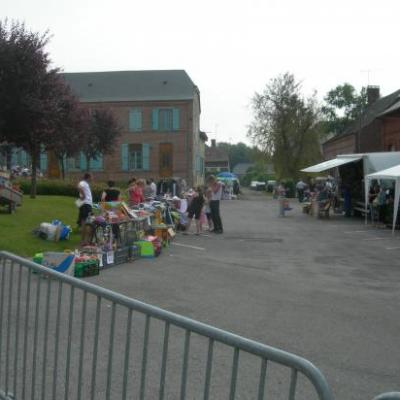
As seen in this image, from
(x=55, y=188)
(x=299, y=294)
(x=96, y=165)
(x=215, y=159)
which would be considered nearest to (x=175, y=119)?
(x=96, y=165)

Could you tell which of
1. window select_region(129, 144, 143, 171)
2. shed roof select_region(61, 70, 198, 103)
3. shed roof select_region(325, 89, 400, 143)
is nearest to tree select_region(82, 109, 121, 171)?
window select_region(129, 144, 143, 171)

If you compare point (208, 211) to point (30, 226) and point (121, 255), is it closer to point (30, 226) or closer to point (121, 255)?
point (30, 226)

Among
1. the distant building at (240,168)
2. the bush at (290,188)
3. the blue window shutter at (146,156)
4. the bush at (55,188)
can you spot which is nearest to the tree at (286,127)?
the bush at (290,188)

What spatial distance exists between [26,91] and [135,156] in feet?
106

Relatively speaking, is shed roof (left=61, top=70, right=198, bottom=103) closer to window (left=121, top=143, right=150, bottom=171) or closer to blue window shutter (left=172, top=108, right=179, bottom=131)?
blue window shutter (left=172, top=108, right=179, bottom=131)

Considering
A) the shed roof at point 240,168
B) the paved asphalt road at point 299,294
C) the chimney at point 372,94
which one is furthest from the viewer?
the shed roof at point 240,168

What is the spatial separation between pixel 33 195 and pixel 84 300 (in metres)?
21.9

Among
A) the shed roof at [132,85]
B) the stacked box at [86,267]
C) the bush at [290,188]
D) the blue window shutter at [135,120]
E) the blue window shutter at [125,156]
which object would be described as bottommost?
the stacked box at [86,267]

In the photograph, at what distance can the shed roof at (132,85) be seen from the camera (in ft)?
179

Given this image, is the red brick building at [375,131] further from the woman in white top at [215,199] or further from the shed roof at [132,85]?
the woman in white top at [215,199]

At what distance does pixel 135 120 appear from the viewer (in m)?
54.3

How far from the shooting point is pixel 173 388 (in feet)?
15.7

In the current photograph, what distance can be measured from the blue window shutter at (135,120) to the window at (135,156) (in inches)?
59.6

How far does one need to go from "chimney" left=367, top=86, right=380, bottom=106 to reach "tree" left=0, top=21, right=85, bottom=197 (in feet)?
132
